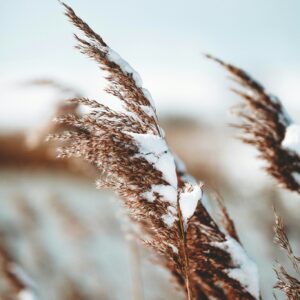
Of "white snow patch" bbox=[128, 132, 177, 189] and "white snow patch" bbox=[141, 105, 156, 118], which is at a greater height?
"white snow patch" bbox=[141, 105, 156, 118]

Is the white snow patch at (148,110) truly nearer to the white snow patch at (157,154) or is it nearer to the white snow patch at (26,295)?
the white snow patch at (157,154)

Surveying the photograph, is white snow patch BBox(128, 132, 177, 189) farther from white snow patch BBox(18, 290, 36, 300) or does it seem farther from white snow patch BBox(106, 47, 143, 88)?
white snow patch BBox(18, 290, 36, 300)

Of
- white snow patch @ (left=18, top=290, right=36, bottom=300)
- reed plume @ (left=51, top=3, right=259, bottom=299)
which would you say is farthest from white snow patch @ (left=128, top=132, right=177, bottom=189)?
white snow patch @ (left=18, top=290, right=36, bottom=300)

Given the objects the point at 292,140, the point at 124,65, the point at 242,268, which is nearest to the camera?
the point at 124,65

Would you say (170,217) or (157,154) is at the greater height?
(157,154)

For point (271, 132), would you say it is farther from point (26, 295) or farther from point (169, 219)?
point (26, 295)

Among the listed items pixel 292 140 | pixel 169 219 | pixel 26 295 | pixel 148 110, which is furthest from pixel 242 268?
pixel 26 295

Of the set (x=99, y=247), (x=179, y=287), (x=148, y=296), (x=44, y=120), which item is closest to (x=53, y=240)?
(x=99, y=247)
